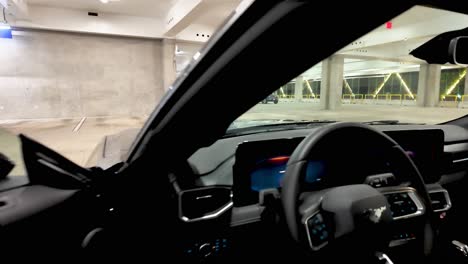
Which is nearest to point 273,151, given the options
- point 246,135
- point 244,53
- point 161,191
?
point 246,135

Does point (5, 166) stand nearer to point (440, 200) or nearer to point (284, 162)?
point (284, 162)

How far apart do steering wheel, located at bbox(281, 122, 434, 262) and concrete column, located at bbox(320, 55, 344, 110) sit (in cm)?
1808

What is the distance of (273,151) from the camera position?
1.69 meters

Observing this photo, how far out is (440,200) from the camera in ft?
6.26

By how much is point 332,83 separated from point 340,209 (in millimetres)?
18606

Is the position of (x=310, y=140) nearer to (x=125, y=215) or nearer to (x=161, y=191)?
(x=161, y=191)

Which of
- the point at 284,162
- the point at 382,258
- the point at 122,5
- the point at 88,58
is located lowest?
the point at 382,258

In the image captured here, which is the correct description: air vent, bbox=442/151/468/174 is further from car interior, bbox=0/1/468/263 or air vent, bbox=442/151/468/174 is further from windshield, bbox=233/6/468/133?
windshield, bbox=233/6/468/133

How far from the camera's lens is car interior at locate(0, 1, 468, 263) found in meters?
0.79

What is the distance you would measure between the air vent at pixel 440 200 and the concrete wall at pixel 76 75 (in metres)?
14.1

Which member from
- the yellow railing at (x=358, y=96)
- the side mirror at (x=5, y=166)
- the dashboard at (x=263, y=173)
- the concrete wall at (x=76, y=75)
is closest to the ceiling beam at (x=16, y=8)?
the concrete wall at (x=76, y=75)

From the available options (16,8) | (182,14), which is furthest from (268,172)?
(16,8)

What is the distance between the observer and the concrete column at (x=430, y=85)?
23.3 m

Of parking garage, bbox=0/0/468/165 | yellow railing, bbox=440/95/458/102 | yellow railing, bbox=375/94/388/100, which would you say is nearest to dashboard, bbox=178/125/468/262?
parking garage, bbox=0/0/468/165
